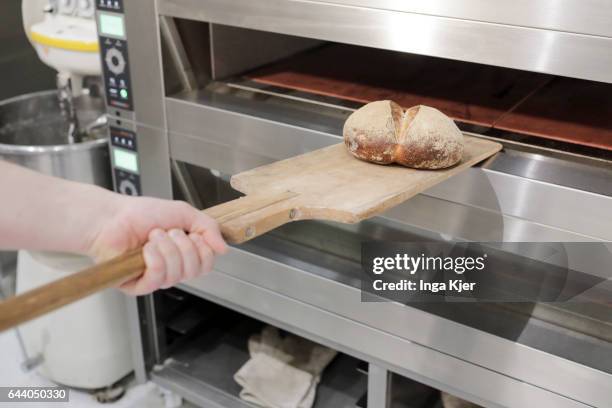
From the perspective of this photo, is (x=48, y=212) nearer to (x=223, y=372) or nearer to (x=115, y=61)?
(x=115, y=61)

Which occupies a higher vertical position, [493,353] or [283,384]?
[493,353]

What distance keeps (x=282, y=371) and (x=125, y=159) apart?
0.52 m

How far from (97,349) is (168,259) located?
944mm

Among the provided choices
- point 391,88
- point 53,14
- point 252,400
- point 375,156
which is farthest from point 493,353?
point 53,14

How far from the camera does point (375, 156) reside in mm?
828

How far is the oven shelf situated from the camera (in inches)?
51.6

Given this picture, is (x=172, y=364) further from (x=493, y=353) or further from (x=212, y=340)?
(x=493, y=353)

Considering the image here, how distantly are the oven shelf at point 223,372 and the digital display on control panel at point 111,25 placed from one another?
2.30ft

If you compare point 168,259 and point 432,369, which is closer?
point 168,259

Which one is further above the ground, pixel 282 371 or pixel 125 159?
pixel 125 159

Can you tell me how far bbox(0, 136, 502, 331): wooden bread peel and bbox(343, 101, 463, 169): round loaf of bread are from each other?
0.05 ft

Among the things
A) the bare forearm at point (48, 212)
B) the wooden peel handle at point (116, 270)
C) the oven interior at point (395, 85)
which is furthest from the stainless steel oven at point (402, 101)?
the bare forearm at point (48, 212)

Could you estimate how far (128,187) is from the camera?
4.15 feet

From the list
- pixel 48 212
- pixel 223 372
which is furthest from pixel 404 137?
pixel 223 372
